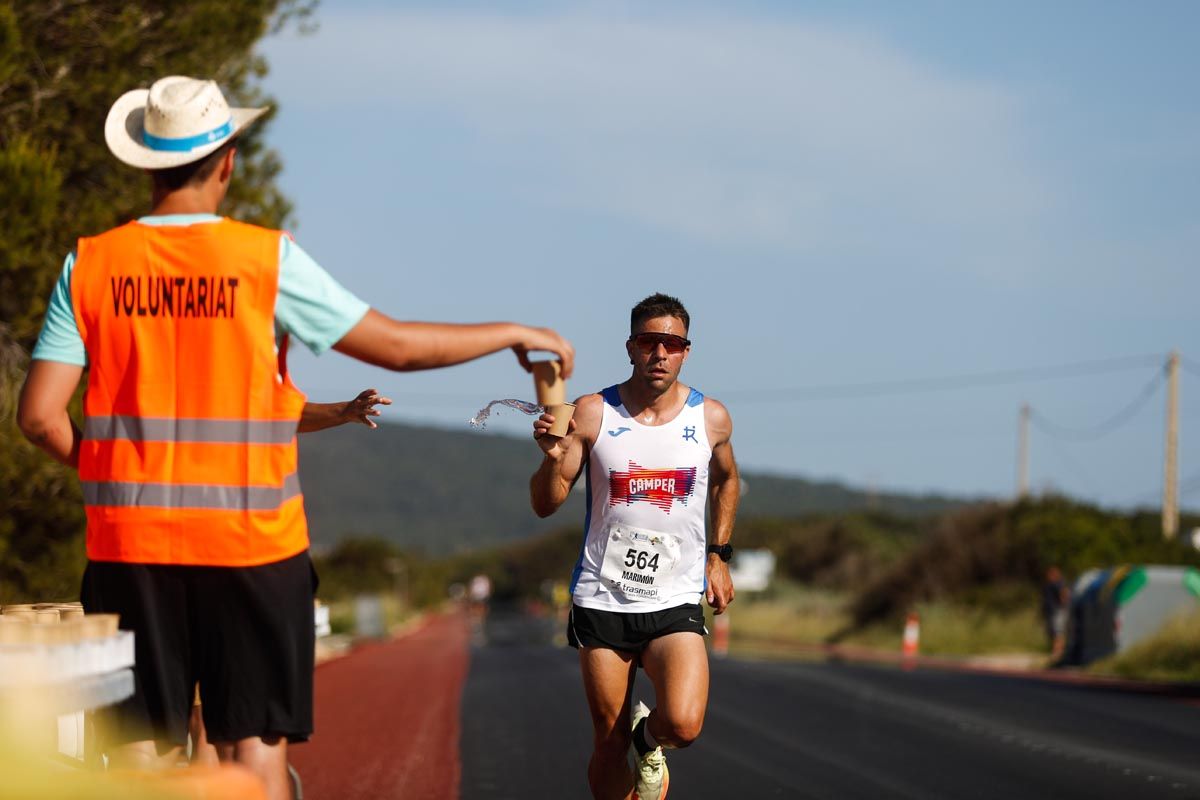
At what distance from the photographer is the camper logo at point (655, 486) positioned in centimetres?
736

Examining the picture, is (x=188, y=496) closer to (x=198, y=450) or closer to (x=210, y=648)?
(x=198, y=450)

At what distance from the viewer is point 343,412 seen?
561 centimetres

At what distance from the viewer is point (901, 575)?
4853 cm

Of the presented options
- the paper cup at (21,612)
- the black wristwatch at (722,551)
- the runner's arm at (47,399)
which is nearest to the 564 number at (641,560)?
the black wristwatch at (722,551)

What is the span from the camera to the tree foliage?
50.5 ft

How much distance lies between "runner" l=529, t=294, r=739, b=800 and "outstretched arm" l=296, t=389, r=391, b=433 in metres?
1.70

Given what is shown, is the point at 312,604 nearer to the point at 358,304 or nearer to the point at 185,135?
the point at 358,304

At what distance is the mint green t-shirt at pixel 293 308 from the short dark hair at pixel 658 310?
3.27m

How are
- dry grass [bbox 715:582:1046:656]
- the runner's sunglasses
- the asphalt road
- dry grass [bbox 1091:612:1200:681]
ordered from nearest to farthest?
the runner's sunglasses → the asphalt road → dry grass [bbox 1091:612:1200:681] → dry grass [bbox 715:582:1046:656]

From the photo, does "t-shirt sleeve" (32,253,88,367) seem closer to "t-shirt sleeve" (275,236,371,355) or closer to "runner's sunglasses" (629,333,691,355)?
"t-shirt sleeve" (275,236,371,355)

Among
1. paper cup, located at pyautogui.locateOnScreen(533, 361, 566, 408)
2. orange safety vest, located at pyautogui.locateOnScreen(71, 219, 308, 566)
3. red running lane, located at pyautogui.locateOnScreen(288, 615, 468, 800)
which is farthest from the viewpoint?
red running lane, located at pyautogui.locateOnScreen(288, 615, 468, 800)

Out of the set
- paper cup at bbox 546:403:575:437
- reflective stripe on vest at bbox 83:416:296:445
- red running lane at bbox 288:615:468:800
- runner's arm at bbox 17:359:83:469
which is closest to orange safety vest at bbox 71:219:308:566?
reflective stripe on vest at bbox 83:416:296:445

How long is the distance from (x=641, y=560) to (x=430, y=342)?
3.09 m

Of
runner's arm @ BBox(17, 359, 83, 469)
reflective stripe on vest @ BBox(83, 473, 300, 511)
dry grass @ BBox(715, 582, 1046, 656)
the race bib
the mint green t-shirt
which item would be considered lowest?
dry grass @ BBox(715, 582, 1046, 656)
